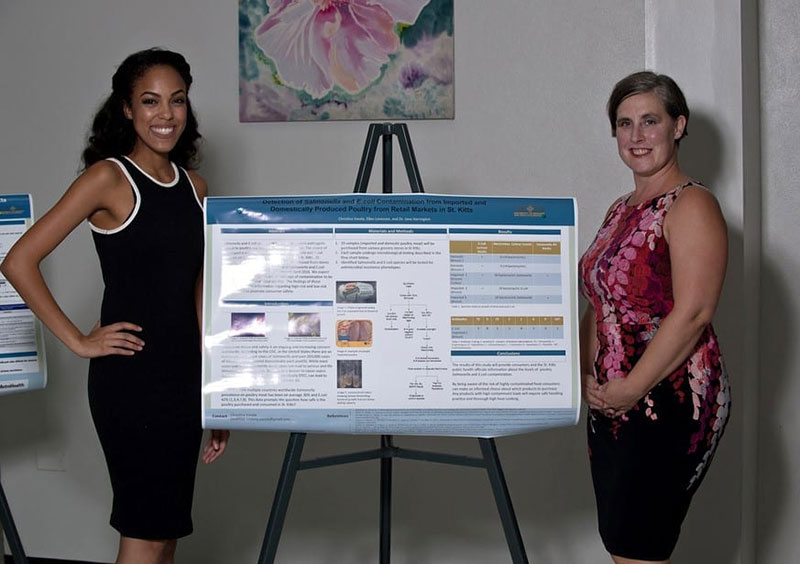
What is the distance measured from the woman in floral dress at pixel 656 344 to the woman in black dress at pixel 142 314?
3.06 ft

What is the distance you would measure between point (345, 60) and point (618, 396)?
1.60 metres

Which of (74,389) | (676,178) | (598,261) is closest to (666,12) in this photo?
(676,178)

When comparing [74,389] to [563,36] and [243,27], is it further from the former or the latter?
[563,36]

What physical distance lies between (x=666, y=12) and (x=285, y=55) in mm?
1229

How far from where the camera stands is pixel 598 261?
6.61 feet

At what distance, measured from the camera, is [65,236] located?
2.01m

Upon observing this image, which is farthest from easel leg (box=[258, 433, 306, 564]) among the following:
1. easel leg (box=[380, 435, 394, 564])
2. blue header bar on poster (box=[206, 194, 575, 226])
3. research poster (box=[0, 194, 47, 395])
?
research poster (box=[0, 194, 47, 395])

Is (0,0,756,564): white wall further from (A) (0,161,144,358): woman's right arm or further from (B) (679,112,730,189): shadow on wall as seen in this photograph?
(A) (0,161,144,358): woman's right arm

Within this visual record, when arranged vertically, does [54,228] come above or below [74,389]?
above

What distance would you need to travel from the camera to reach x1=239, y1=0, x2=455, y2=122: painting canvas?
116 inches

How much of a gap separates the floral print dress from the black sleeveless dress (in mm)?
941

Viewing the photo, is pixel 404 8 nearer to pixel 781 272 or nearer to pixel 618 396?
pixel 781 272

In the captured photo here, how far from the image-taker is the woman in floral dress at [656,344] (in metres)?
1.86

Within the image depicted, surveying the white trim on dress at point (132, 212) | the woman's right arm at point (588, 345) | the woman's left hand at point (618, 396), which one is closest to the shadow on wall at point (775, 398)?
the woman's right arm at point (588, 345)
